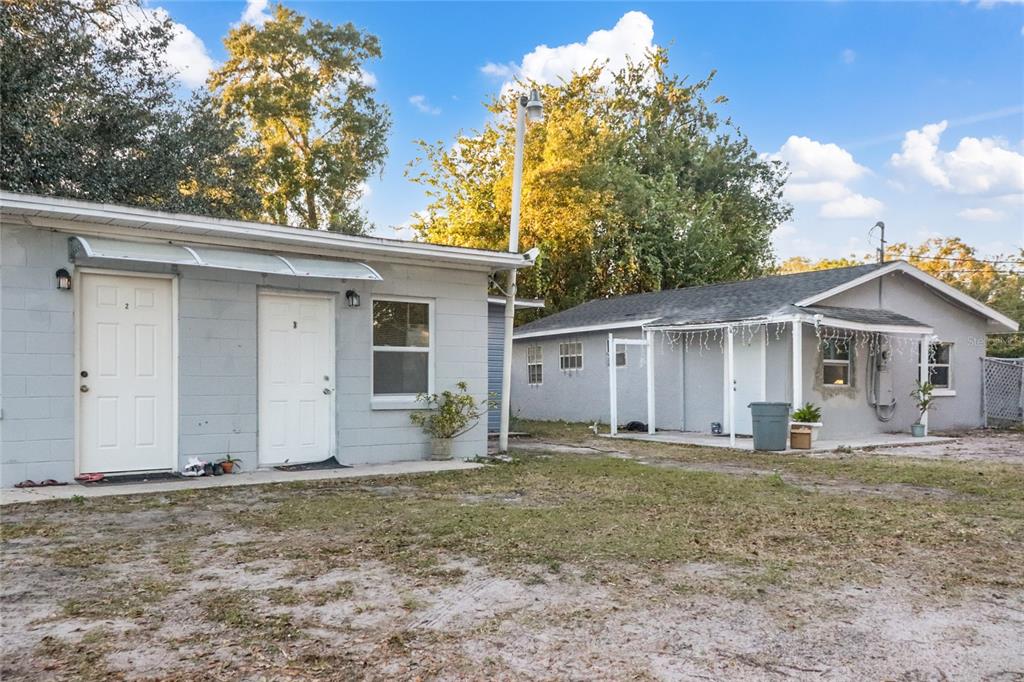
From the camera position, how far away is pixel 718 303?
1552cm

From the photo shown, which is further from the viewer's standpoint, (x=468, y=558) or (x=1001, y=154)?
(x=1001, y=154)

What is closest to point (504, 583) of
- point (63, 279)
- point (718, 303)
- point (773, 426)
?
point (63, 279)

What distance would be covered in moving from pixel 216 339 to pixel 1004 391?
17.5 metres

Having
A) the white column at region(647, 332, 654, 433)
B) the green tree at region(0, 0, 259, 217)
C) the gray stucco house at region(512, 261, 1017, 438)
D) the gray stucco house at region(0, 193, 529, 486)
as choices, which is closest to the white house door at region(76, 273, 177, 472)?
the gray stucco house at region(0, 193, 529, 486)

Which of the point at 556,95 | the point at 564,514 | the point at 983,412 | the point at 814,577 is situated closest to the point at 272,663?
the point at 814,577

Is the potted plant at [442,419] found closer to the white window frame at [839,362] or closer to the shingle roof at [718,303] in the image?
the shingle roof at [718,303]

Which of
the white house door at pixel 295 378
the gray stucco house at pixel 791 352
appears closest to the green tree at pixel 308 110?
the gray stucco house at pixel 791 352

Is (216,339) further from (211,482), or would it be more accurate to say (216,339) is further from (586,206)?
(586,206)

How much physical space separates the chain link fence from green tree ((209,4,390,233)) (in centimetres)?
1976

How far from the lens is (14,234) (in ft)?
23.8

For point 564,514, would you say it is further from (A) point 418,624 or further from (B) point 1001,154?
(B) point 1001,154

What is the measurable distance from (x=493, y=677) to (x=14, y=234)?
682cm

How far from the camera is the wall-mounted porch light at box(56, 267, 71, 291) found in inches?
292

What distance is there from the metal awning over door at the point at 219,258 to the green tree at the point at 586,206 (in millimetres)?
14398
